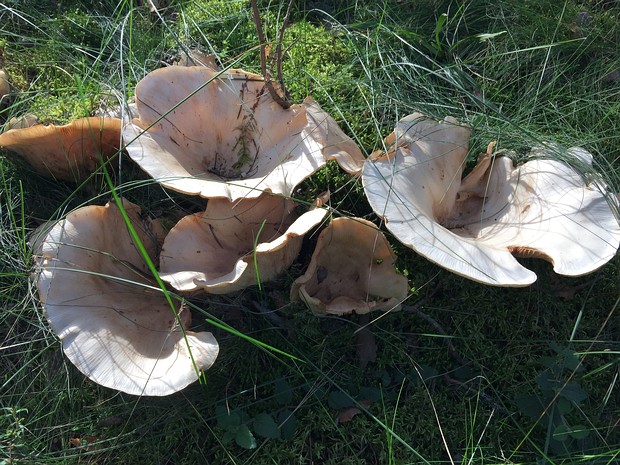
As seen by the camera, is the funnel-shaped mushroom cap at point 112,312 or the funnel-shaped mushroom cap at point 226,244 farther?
the funnel-shaped mushroom cap at point 226,244

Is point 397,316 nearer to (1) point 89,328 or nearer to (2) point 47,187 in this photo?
(1) point 89,328

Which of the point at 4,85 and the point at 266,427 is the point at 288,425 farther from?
the point at 4,85

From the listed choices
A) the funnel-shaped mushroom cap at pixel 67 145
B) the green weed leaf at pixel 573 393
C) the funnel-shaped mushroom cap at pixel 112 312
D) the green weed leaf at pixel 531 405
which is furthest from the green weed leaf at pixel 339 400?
the funnel-shaped mushroom cap at pixel 67 145

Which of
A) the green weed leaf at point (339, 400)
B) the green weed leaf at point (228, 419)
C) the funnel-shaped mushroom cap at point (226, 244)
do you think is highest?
the funnel-shaped mushroom cap at point (226, 244)

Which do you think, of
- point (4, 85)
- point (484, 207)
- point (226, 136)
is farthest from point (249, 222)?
point (4, 85)

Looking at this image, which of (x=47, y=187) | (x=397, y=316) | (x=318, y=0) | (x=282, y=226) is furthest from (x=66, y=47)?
(x=397, y=316)

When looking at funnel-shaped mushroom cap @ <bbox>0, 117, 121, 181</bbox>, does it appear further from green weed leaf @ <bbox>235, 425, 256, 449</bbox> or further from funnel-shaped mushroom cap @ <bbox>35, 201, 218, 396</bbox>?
green weed leaf @ <bbox>235, 425, 256, 449</bbox>

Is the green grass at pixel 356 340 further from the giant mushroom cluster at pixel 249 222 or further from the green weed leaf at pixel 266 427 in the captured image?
the giant mushroom cluster at pixel 249 222
